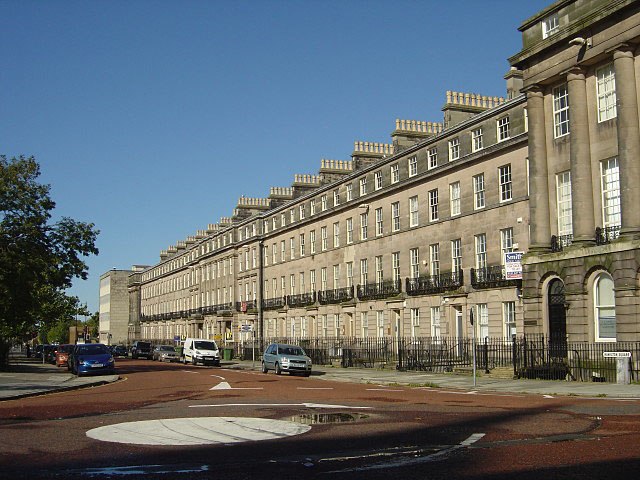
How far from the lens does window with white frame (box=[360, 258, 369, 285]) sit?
54.6m

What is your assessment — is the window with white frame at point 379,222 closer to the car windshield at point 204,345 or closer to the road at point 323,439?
the car windshield at point 204,345

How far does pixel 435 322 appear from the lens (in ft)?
149

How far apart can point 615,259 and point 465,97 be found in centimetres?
2085

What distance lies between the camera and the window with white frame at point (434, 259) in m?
45.8

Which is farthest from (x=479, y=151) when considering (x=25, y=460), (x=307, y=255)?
(x=25, y=460)

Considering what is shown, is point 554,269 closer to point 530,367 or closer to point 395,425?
point 530,367

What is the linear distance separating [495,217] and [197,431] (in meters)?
30.0

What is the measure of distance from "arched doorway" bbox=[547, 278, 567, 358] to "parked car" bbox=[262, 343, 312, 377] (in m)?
12.4

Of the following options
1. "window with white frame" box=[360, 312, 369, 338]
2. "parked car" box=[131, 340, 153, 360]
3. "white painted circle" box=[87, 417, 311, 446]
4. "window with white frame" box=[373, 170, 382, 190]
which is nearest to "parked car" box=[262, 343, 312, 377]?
"window with white frame" box=[360, 312, 369, 338]

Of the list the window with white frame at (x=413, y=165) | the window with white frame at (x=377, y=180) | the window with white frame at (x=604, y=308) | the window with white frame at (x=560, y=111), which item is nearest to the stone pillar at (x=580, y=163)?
the window with white frame at (x=560, y=111)

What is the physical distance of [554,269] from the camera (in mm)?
32469

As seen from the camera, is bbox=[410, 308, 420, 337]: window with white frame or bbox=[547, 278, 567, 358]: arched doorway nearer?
bbox=[547, 278, 567, 358]: arched doorway

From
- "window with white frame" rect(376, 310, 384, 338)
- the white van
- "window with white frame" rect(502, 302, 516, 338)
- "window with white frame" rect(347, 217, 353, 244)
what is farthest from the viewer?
"window with white frame" rect(347, 217, 353, 244)

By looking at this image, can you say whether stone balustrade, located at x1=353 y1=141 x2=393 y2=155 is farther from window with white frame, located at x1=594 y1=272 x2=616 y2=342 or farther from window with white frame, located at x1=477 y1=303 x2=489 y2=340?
window with white frame, located at x1=594 y1=272 x2=616 y2=342
